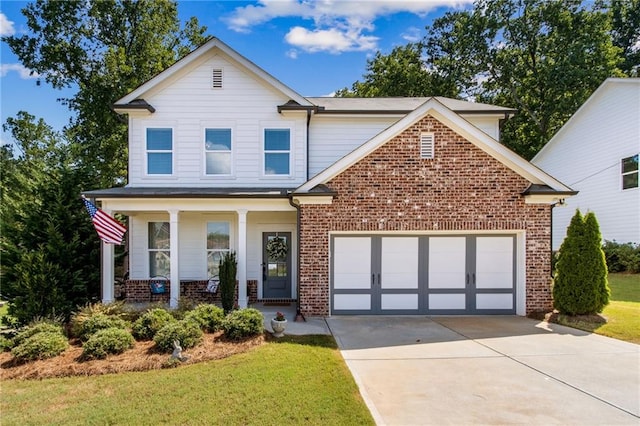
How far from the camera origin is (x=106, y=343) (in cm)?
698

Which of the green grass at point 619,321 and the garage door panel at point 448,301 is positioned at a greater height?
the garage door panel at point 448,301

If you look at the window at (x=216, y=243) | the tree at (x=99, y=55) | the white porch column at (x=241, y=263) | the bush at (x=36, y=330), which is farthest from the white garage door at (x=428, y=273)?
the tree at (x=99, y=55)

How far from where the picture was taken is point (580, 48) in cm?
2336

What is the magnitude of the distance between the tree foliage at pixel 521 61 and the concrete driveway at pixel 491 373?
837 inches

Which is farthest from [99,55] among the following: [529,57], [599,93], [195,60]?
[529,57]

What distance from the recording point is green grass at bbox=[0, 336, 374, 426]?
4.64 m

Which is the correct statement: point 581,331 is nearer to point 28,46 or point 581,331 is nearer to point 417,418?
point 417,418

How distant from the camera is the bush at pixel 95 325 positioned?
7.66m

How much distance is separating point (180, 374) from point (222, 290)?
3.74 meters

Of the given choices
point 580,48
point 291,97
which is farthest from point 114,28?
point 580,48

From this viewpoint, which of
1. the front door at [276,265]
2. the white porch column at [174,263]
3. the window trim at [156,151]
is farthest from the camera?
the front door at [276,265]

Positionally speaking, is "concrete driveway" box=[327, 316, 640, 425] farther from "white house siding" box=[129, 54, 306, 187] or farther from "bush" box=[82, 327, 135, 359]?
"white house siding" box=[129, 54, 306, 187]

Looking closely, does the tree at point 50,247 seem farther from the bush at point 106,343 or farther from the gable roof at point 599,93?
the gable roof at point 599,93

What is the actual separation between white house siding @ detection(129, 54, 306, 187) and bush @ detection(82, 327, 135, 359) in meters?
5.75
